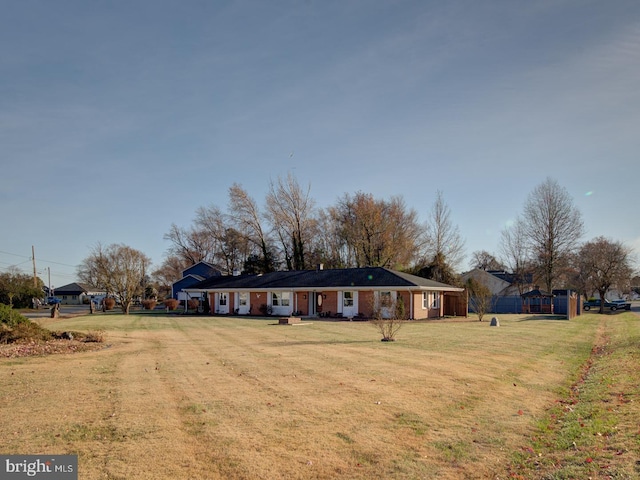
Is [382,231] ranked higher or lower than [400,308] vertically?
higher

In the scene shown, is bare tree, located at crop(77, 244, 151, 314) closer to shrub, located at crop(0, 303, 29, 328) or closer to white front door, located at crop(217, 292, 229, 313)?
white front door, located at crop(217, 292, 229, 313)

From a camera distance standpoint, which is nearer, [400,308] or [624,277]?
[400,308]

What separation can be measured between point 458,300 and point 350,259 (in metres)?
19.0

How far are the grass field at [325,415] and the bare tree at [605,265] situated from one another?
45.4 metres

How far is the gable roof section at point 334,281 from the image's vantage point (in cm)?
3647

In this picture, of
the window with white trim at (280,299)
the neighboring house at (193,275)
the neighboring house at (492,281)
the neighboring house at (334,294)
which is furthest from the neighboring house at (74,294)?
the neighboring house at (492,281)

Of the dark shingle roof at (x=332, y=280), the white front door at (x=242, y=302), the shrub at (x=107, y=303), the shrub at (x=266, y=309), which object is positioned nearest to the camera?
the dark shingle roof at (x=332, y=280)

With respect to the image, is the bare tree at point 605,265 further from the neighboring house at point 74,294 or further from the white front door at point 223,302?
the neighboring house at point 74,294

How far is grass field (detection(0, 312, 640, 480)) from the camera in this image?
19.7 feet

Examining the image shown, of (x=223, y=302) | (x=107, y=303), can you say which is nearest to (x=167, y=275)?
(x=107, y=303)

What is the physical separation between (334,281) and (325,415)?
3144cm

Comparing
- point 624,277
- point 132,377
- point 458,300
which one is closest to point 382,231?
point 458,300

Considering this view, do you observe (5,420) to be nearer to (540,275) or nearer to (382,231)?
(382,231)

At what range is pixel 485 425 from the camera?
25.5 ft
